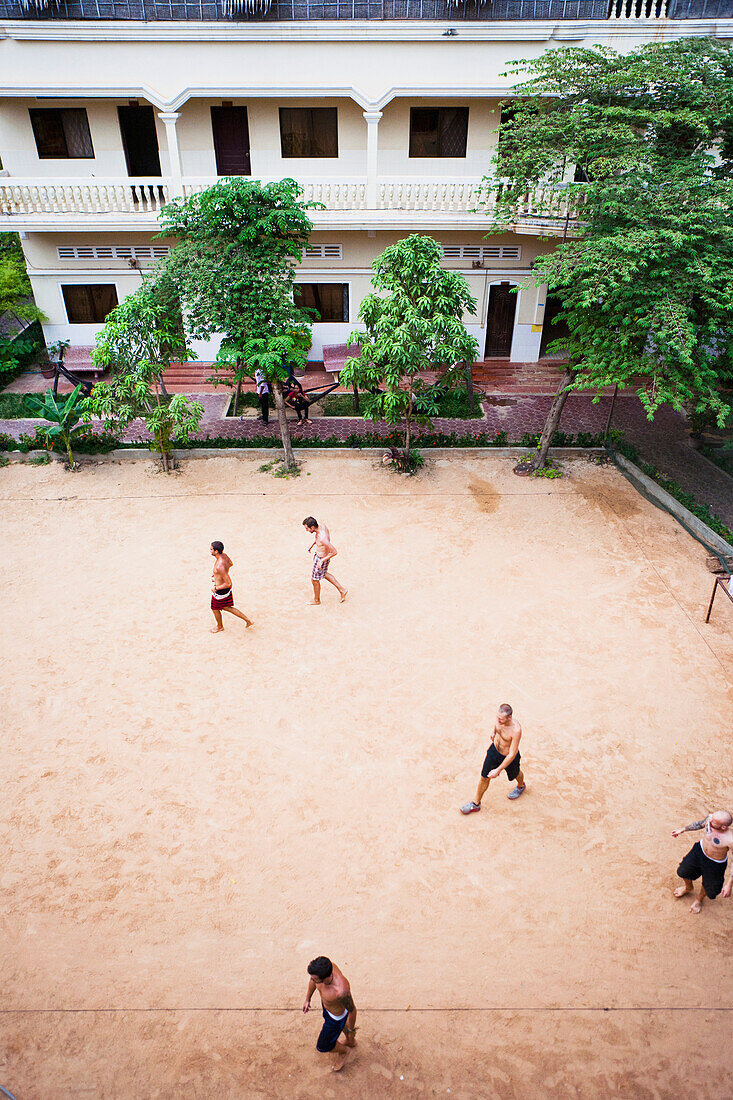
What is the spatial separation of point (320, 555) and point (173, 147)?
11953mm

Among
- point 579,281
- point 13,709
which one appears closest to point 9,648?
point 13,709

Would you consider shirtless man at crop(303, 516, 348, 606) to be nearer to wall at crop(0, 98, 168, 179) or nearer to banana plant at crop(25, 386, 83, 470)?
banana plant at crop(25, 386, 83, 470)

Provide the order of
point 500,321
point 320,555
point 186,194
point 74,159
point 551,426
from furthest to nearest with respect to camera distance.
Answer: point 500,321, point 74,159, point 186,194, point 551,426, point 320,555

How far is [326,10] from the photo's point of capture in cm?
1470

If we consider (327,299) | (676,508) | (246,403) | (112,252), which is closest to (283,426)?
(246,403)

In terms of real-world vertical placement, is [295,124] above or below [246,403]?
above

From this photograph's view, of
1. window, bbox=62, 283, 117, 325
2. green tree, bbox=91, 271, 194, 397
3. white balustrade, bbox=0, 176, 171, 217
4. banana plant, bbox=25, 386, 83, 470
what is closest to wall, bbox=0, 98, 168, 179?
white balustrade, bbox=0, 176, 171, 217

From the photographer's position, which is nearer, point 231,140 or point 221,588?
point 221,588

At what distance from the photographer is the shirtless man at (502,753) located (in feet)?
21.0

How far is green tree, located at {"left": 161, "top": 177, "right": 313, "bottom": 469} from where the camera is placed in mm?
11766

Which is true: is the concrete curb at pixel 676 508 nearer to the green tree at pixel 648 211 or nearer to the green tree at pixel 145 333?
the green tree at pixel 648 211

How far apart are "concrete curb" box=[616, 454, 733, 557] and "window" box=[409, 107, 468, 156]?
9.06 m

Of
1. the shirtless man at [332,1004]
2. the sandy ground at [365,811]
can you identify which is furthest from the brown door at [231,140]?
the shirtless man at [332,1004]

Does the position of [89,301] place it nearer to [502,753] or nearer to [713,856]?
[502,753]
